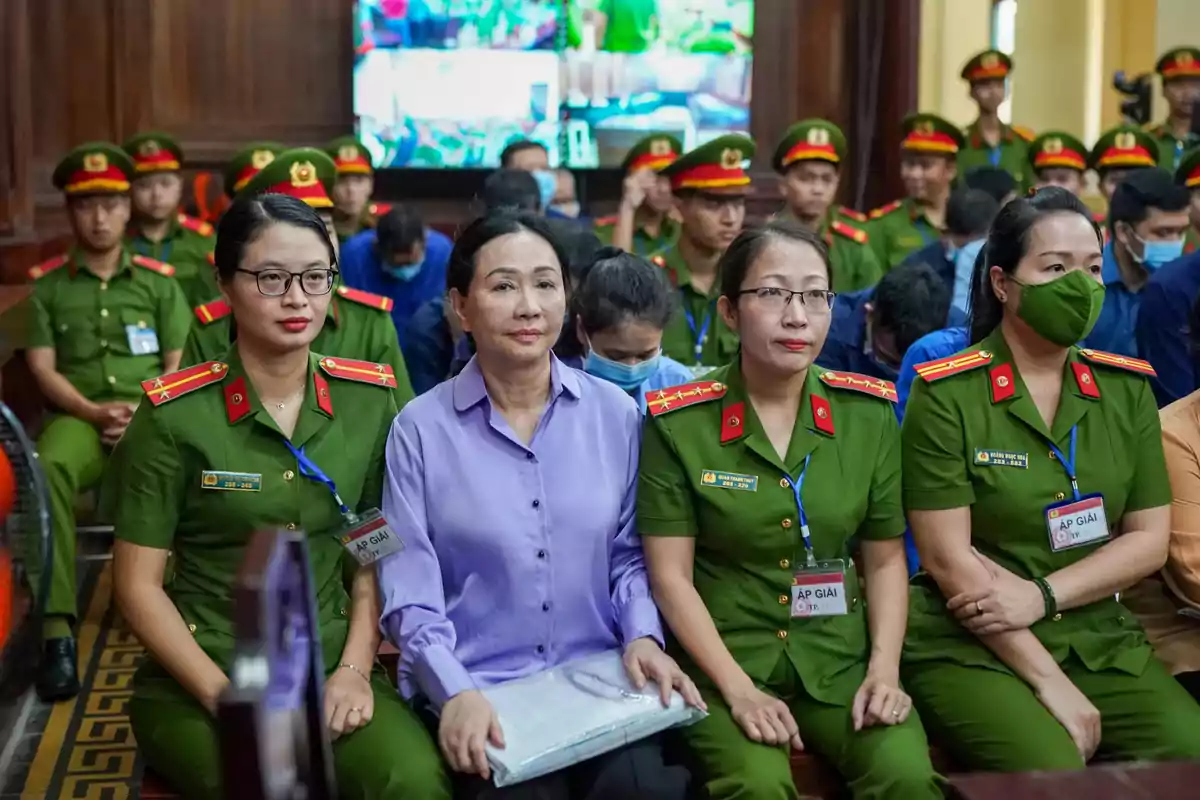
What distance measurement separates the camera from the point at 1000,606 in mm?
2266

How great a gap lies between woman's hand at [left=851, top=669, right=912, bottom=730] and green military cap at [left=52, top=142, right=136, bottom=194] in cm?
313

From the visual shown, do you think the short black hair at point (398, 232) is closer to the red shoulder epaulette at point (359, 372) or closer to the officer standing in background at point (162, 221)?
the officer standing in background at point (162, 221)

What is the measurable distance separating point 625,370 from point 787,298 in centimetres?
59

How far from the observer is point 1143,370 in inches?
96.0

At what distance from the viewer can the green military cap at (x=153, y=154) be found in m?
5.26

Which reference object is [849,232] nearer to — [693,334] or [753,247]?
[693,334]

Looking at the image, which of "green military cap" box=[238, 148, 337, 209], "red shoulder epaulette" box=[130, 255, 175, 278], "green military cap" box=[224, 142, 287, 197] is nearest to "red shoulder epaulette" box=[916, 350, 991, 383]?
"green military cap" box=[238, 148, 337, 209]

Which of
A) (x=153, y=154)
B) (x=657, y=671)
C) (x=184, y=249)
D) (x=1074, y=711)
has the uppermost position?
(x=153, y=154)

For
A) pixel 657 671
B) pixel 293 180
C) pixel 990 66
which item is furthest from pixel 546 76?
pixel 657 671

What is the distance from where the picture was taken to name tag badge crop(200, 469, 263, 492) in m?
2.15

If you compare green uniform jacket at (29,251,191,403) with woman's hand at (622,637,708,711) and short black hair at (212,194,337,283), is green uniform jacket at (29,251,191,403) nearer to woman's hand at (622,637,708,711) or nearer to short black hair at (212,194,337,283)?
short black hair at (212,194,337,283)

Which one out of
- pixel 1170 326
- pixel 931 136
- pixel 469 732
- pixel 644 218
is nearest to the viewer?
pixel 469 732

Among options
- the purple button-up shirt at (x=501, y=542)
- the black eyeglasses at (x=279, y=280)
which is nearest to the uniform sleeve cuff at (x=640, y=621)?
the purple button-up shirt at (x=501, y=542)

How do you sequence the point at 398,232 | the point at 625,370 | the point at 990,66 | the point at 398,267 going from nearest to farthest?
the point at 625,370, the point at 398,232, the point at 398,267, the point at 990,66
